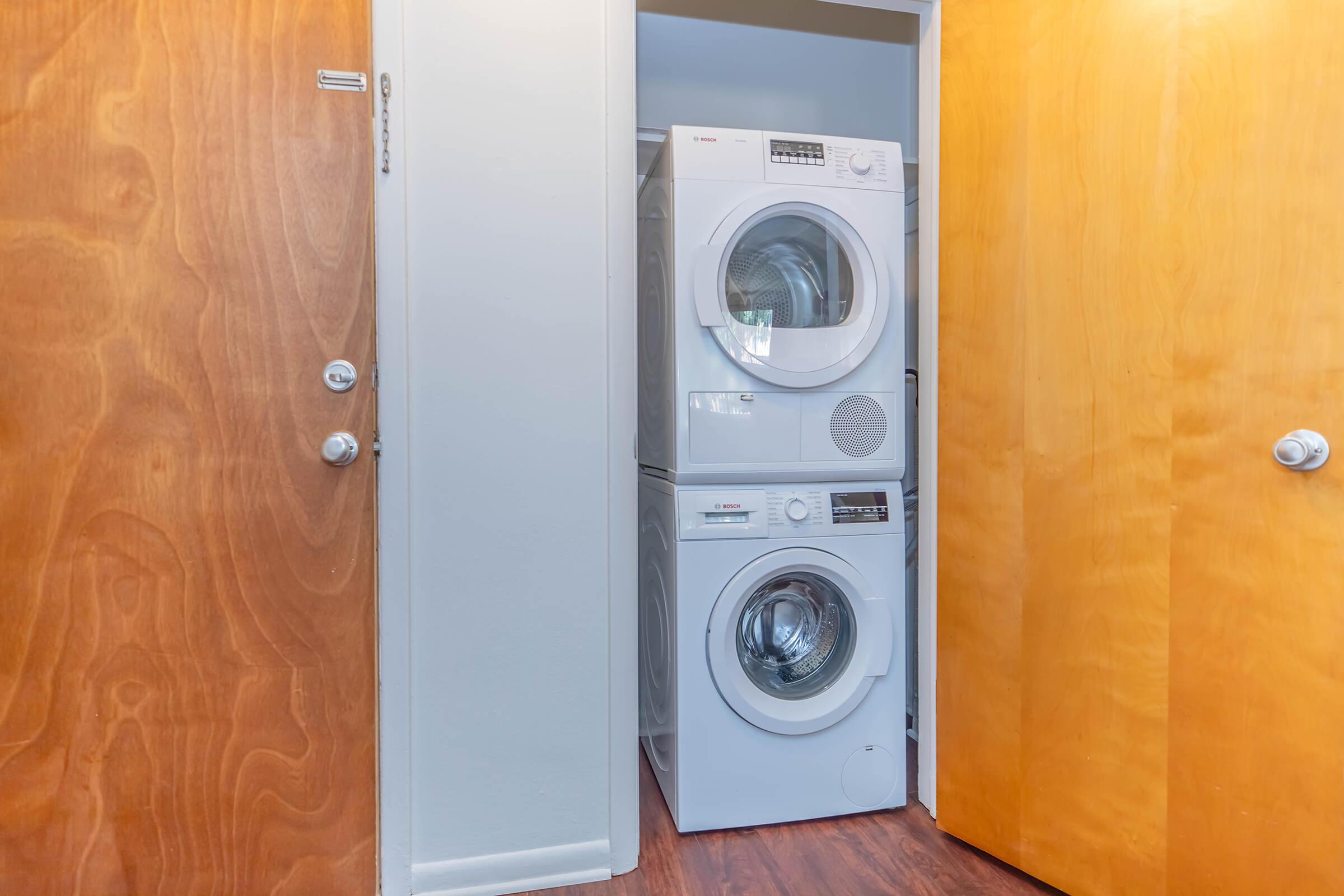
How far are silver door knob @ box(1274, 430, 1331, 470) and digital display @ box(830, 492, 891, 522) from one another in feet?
2.68

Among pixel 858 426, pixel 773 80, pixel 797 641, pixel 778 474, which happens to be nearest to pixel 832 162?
pixel 858 426

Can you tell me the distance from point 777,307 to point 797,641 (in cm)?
86

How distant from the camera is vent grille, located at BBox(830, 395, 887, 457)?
5.68ft

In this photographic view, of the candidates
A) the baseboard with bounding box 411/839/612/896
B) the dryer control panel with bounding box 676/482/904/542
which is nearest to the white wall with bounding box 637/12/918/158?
the dryer control panel with bounding box 676/482/904/542

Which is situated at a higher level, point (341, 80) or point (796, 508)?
point (341, 80)

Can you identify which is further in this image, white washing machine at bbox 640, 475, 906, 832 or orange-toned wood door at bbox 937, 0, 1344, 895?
white washing machine at bbox 640, 475, 906, 832

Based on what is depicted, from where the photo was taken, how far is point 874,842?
64.9 inches

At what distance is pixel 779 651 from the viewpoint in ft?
5.98

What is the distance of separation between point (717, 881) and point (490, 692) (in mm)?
632

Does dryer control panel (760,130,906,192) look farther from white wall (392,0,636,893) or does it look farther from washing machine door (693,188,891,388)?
white wall (392,0,636,893)

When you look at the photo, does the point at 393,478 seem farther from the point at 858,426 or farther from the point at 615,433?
Result: the point at 858,426

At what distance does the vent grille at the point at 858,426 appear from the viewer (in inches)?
68.1

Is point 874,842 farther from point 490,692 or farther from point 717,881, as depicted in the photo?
point 490,692

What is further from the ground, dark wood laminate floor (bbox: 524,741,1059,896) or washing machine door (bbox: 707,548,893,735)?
washing machine door (bbox: 707,548,893,735)
